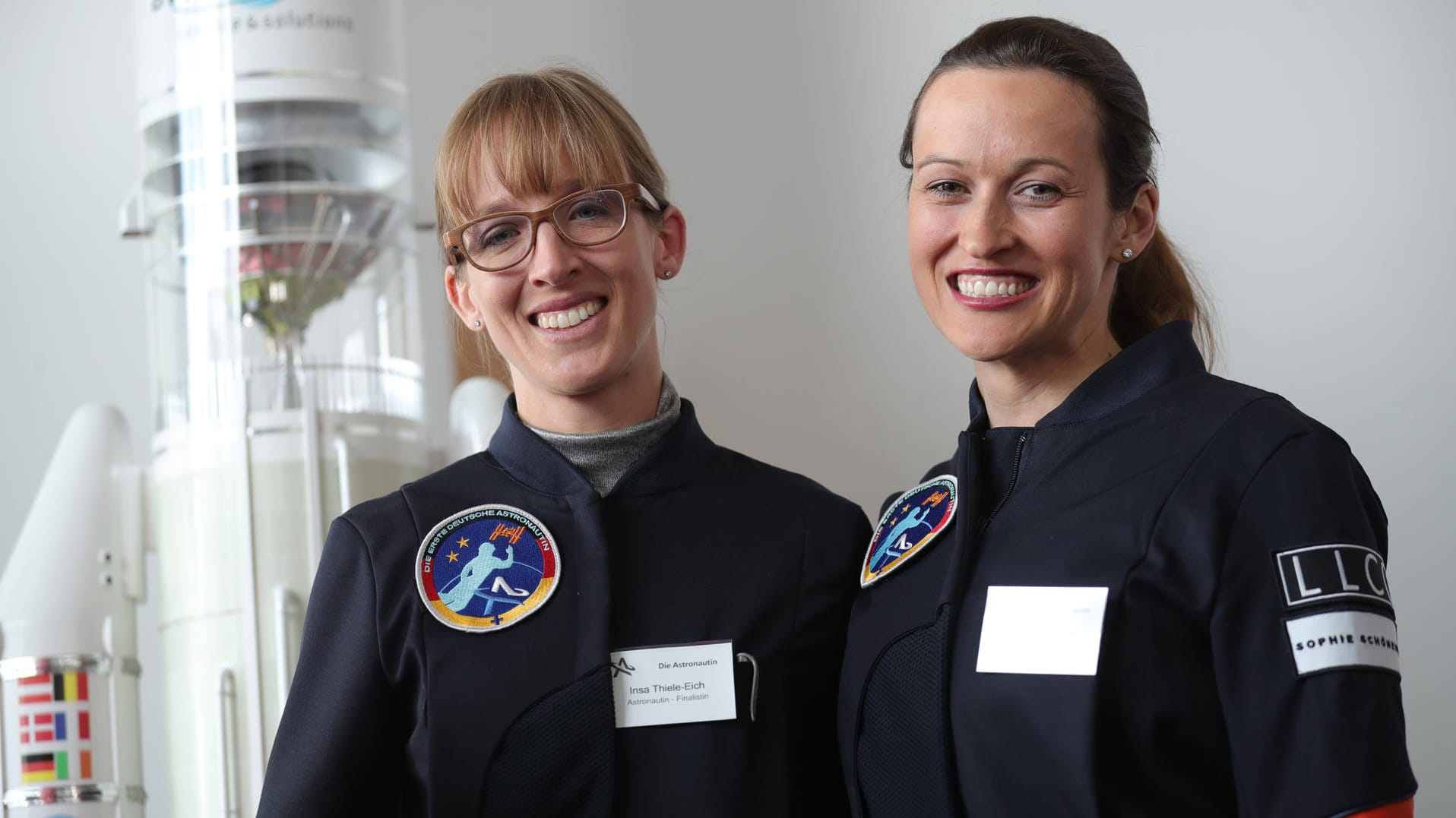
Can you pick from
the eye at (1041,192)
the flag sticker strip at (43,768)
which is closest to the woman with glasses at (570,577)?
the eye at (1041,192)

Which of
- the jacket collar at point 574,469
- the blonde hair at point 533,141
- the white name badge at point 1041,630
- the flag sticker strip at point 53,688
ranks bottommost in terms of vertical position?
the white name badge at point 1041,630

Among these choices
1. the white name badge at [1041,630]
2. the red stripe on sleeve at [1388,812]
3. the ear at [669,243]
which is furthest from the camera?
the ear at [669,243]

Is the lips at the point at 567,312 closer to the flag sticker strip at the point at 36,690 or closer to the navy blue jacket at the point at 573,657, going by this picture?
the navy blue jacket at the point at 573,657

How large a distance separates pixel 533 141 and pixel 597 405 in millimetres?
259

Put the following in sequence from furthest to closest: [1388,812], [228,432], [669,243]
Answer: [228,432] → [669,243] → [1388,812]

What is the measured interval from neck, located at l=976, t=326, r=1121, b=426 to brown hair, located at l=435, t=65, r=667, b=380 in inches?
15.0

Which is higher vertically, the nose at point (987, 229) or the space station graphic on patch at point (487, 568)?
the nose at point (987, 229)

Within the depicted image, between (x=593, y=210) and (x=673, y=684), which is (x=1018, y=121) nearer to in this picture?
(x=593, y=210)

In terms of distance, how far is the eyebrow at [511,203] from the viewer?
1389 millimetres

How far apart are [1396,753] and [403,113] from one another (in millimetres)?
1807

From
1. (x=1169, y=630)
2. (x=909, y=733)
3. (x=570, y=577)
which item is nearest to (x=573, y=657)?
(x=570, y=577)

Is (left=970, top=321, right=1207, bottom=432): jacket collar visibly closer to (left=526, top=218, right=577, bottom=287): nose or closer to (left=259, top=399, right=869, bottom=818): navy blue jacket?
(left=259, top=399, right=869, bottom=818): navy blue jacket

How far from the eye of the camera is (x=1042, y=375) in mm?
1373

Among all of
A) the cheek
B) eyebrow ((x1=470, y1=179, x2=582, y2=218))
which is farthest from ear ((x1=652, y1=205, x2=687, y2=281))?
the cheek
